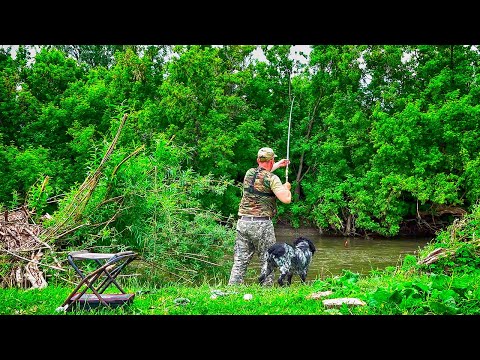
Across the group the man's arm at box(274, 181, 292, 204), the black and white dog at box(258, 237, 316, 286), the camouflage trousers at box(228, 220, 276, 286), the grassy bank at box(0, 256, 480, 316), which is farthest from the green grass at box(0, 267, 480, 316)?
the man's arm at box(274, 181, 292, 204)

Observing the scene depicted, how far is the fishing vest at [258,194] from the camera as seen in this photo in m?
9.32

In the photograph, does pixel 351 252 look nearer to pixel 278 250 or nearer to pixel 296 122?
pixel 296 122

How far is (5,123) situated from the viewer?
1405 inches

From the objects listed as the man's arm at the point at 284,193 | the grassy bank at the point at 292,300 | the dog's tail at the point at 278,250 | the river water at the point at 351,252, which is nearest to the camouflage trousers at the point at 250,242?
the dog's tail at the point at 278,250

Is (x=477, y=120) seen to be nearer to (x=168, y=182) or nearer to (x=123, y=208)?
(x=168, y=182)

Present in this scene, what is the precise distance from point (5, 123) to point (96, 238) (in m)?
26.1

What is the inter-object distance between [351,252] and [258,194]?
787 inches

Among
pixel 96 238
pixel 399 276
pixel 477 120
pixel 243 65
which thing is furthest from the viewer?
pixel 243 65

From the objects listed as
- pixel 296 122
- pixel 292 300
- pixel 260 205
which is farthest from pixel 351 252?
pixel 292 300

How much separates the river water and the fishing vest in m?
9.35

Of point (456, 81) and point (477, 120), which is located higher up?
point (456, 81)

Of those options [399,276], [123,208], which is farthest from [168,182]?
[399,276]

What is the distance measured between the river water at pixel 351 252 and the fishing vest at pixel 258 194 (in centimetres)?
935

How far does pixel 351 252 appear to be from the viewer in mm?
28391
